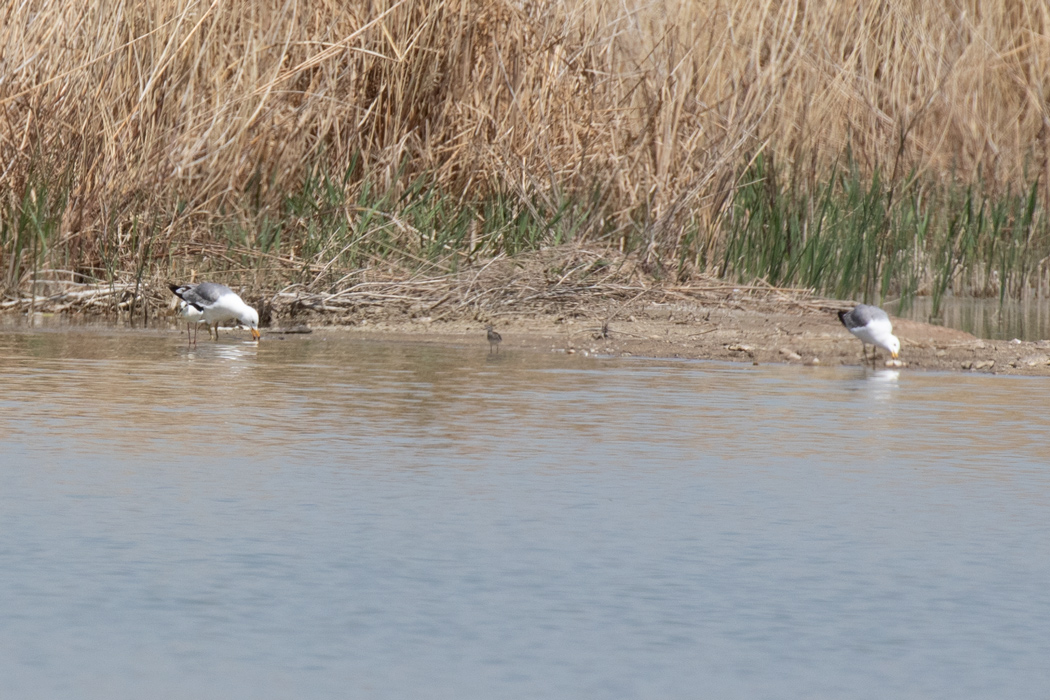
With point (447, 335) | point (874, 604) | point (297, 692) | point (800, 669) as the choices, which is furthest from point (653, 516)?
point (447, 335)

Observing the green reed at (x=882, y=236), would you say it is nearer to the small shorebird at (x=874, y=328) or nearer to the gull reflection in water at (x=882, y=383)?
the small shorebird at (x=874, y=328)

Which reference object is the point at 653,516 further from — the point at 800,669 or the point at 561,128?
the point at 561,128

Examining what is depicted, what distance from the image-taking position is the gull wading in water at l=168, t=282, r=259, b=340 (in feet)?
28.2

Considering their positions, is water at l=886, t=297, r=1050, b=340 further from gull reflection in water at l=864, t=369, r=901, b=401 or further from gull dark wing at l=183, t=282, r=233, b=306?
gull dark wing at l=183, t=282, r=233, b=306

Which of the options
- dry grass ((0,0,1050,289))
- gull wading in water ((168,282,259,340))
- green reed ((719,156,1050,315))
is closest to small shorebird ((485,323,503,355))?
gull wading in water ((168,282,259,340))

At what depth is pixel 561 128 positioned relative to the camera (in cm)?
1095

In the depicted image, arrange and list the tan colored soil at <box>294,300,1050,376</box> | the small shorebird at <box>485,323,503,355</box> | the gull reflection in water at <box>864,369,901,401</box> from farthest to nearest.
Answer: the small shorebird at <box>485,323,503,355</box> → the tan colored soil at <box>294,300,1050,376</box> → the gull reflection in water at <box>864,369,901,401</box>

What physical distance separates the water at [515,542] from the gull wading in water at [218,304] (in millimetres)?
1887

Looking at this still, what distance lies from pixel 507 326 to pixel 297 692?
22.4 ft

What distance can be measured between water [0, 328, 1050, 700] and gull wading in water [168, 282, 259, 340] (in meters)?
1.89

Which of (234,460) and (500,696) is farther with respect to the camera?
(234,460)

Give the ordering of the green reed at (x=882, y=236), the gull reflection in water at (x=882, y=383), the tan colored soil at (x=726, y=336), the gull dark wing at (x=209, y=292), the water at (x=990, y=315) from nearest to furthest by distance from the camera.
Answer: the gull reflection in water at (x=882, y=383) → the tan colored soil at (x=726, y=336) → the gull dark wing at (x=209, y=292) → the water at (x=990, y=315) → the green reed at (x=882, y=236)

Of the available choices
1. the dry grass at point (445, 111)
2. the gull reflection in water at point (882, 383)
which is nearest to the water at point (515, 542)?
the gull reflection in water at point (882, 383)

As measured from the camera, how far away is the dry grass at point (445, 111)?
9.77 metres
